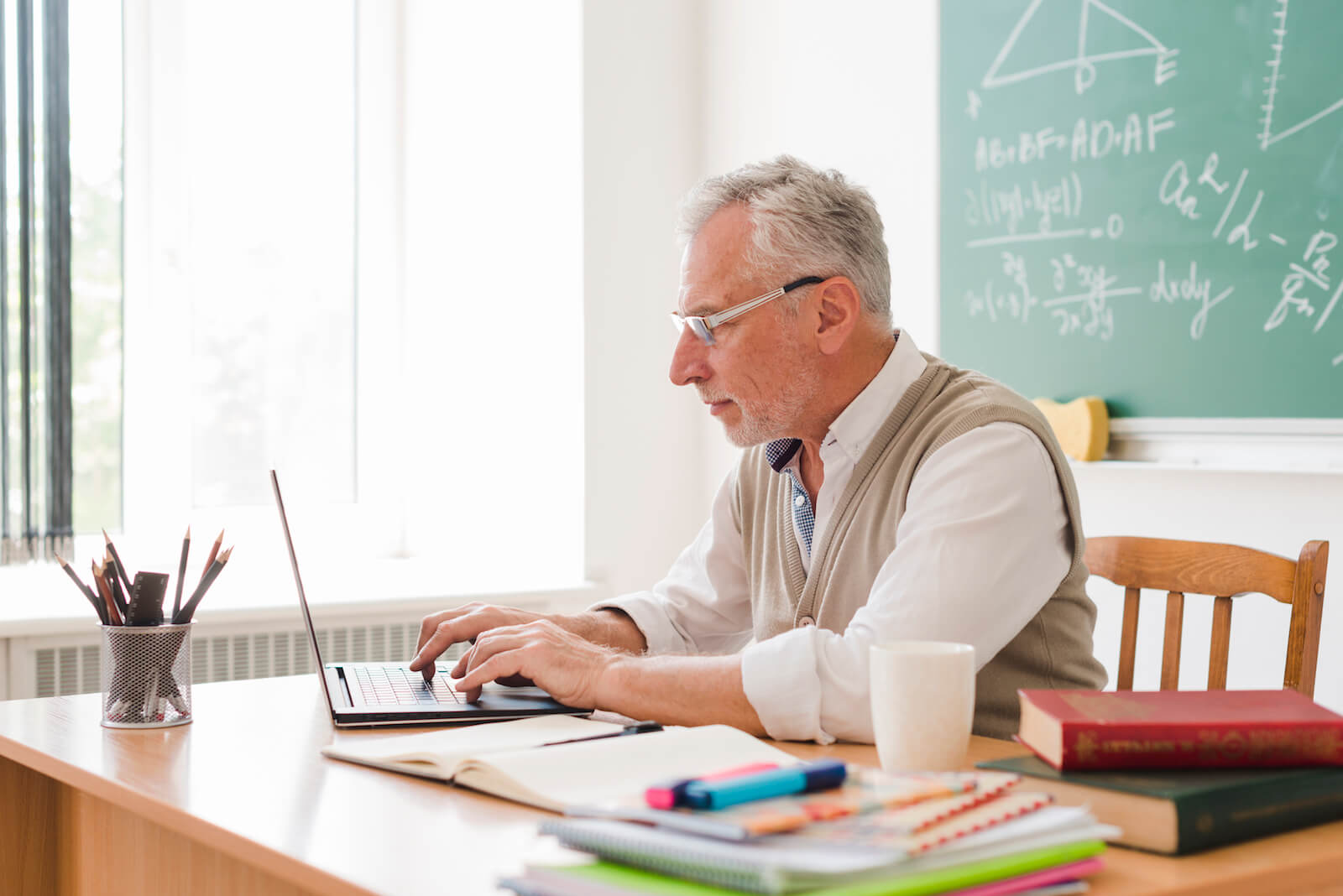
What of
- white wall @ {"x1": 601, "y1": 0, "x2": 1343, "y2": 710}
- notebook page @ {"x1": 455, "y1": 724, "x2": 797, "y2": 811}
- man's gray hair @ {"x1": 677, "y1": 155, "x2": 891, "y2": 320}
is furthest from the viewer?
white wall @ {"x1": 601, "y1": 0, "x2": 1343, "y2": 710}

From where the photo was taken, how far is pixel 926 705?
0.91m

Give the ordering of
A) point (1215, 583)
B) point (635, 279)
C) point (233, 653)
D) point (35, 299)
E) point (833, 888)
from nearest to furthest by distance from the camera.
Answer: point (833, 888), point (1215, 583), point (233, 653), point (35, 299), point (635, 279)

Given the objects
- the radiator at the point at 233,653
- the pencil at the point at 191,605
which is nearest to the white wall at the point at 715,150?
the radiator at the point at 233,653

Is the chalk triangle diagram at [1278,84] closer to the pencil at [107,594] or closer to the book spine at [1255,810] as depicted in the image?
the book spine at [1255,810]

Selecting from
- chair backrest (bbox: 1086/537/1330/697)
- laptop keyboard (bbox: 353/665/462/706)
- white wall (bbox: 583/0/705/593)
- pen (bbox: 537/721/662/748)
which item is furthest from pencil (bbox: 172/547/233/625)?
white wall (bbox: 583/0/705/593)

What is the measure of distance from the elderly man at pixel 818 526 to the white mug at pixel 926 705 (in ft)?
0.65

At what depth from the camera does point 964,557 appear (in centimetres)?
123

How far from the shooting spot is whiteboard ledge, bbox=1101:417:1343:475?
6.07ft

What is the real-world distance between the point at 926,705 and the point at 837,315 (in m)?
0.71

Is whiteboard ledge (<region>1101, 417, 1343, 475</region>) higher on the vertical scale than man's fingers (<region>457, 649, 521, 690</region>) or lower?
higher

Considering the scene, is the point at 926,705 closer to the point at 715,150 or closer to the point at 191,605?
the point at 191,605

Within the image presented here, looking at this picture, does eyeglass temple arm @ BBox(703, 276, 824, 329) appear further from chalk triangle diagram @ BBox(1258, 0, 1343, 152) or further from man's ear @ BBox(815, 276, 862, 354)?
chalk triangle diagram @ BBox(1258, 0, 1343, 152)

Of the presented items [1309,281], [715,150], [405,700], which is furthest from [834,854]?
A: [715,150]

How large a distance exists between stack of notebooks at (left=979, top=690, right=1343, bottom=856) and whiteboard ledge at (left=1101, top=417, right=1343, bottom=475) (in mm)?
1110
